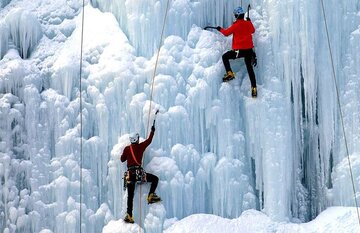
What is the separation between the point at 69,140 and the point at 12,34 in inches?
62.7

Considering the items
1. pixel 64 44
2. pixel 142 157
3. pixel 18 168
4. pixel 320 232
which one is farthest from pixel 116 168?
pixel 320 232

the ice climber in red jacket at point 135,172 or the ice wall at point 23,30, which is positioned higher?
the ice wall at point 23,30

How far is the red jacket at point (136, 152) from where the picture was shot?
24.5ft

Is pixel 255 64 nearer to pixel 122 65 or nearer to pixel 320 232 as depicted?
pixel 122 65

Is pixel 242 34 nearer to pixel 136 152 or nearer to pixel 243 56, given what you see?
pixel 243 56

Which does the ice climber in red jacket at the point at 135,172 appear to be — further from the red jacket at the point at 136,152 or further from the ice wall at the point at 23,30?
the ice wall at the point at 23,30

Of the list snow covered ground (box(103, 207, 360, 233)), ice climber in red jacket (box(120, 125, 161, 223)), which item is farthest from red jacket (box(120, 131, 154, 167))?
snow covered ground (box(103, 207, 360, 233))

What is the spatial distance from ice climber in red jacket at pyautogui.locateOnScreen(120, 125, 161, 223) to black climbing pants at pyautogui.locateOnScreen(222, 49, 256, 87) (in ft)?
3.89

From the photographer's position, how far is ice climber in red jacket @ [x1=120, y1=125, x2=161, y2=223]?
7459 millimetres

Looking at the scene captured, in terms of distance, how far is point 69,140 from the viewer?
7.96 m

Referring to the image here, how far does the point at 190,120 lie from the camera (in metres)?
7.89

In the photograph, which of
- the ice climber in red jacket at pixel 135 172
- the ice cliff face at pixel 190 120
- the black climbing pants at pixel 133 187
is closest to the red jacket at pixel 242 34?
the ice cliff face at pixel 190 120

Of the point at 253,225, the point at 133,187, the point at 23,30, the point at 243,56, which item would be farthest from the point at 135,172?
the point at 23,30

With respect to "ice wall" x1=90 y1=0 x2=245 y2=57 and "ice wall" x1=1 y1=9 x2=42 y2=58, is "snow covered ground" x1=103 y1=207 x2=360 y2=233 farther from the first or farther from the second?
"ice wall" x1=1 y1=9 x2=42 y2=58
